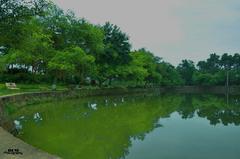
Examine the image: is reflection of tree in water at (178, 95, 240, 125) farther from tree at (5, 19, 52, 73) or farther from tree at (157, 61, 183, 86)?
tree at (157, 61, 183, 86)

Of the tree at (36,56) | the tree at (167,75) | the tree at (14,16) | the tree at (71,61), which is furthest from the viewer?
the tree at (167,75)

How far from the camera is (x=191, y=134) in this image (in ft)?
50.6

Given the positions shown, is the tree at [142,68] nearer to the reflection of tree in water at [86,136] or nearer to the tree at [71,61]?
the tree at [71,61]

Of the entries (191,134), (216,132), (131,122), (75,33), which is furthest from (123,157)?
(75,33)

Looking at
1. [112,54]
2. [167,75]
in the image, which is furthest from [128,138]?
[167,75]

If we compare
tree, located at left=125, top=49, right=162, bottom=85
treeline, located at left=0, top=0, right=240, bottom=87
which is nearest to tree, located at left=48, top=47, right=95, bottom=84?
treeline, located at left=0, top=0, right=240, bottom=87

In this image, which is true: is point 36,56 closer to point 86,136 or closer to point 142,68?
point 86,136

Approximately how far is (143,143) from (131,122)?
21.2 feet

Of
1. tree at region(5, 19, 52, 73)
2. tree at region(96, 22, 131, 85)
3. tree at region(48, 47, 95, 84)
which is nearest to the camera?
tree at region(5, 19, 52, 73)

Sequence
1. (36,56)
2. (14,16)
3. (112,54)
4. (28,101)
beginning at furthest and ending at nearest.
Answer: (112,54)
(36,56)
(28,101)
(14,16)

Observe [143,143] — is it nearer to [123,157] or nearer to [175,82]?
[123,157]

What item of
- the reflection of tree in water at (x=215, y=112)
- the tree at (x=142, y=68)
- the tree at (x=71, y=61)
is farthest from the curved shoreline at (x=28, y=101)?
the reflection of tree in water at (x=215, y=112)

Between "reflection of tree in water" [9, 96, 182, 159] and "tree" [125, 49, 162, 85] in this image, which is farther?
"tree" [125, 49, 162, 85]

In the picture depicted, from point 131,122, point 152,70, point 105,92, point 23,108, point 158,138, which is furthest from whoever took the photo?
point 152,70
